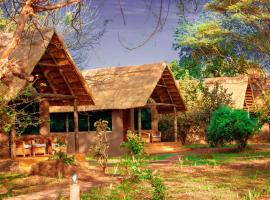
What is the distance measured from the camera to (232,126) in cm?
2359

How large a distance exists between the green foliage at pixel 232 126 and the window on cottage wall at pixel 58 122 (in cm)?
800

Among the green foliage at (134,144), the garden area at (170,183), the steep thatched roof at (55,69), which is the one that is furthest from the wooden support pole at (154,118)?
the garden area at (170,183)

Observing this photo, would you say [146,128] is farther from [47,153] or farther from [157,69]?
[47,153]

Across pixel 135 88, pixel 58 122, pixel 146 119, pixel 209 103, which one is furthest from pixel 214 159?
pixel 209 103

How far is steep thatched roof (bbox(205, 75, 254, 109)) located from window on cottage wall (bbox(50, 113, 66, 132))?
15293mm

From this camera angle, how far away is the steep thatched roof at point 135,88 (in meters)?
26.4

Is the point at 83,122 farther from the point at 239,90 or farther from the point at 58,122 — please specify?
the point at 239,90

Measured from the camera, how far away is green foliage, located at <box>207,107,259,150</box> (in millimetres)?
23453

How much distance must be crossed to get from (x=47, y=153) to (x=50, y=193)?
9.35 meters

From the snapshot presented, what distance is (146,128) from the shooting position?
30.3 m

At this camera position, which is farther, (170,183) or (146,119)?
(146,119)

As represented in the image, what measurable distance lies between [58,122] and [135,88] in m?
4.60

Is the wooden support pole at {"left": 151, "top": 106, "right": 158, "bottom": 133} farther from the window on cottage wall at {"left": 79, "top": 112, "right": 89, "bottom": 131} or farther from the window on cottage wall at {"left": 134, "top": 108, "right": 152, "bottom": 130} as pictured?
the window on cottage wall at {"left": 79, "top": 112, "right": 89, "bottom": 131}

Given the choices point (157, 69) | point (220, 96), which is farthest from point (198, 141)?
point (157, 69)
